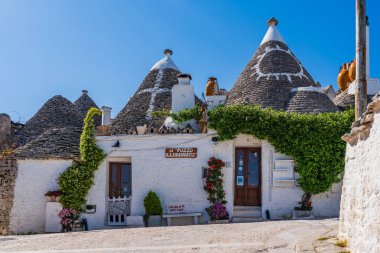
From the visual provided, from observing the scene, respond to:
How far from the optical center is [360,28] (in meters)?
8.77

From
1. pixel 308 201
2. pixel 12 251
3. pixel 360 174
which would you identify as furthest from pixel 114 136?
pixel 360 174

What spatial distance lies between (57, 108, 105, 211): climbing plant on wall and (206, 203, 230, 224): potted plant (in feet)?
13.7

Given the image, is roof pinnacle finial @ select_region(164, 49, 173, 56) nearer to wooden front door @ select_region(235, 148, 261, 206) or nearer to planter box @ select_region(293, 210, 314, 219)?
wooden front door @ select_region(235, 148, 261, 206)

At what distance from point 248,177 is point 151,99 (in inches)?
241

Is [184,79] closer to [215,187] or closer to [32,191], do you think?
[215,187]

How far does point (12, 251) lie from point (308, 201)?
9.02m

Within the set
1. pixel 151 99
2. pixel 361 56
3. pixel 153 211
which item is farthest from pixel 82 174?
pixel 361 56

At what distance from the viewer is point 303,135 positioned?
45.8 ft

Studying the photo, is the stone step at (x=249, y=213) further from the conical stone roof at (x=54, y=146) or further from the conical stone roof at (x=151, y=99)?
the conical stone roof at (x=54, y=146)

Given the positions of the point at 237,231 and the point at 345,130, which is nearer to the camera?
the point at 237,231

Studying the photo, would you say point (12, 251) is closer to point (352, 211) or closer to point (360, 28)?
point (352, 211)

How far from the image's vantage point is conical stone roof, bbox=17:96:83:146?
2062 centimetres

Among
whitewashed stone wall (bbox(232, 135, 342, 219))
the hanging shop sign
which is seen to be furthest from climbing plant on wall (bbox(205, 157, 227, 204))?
whitewashed stone wall (bbox(232, 135, 342, 219))

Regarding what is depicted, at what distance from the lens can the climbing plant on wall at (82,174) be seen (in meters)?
14.1
